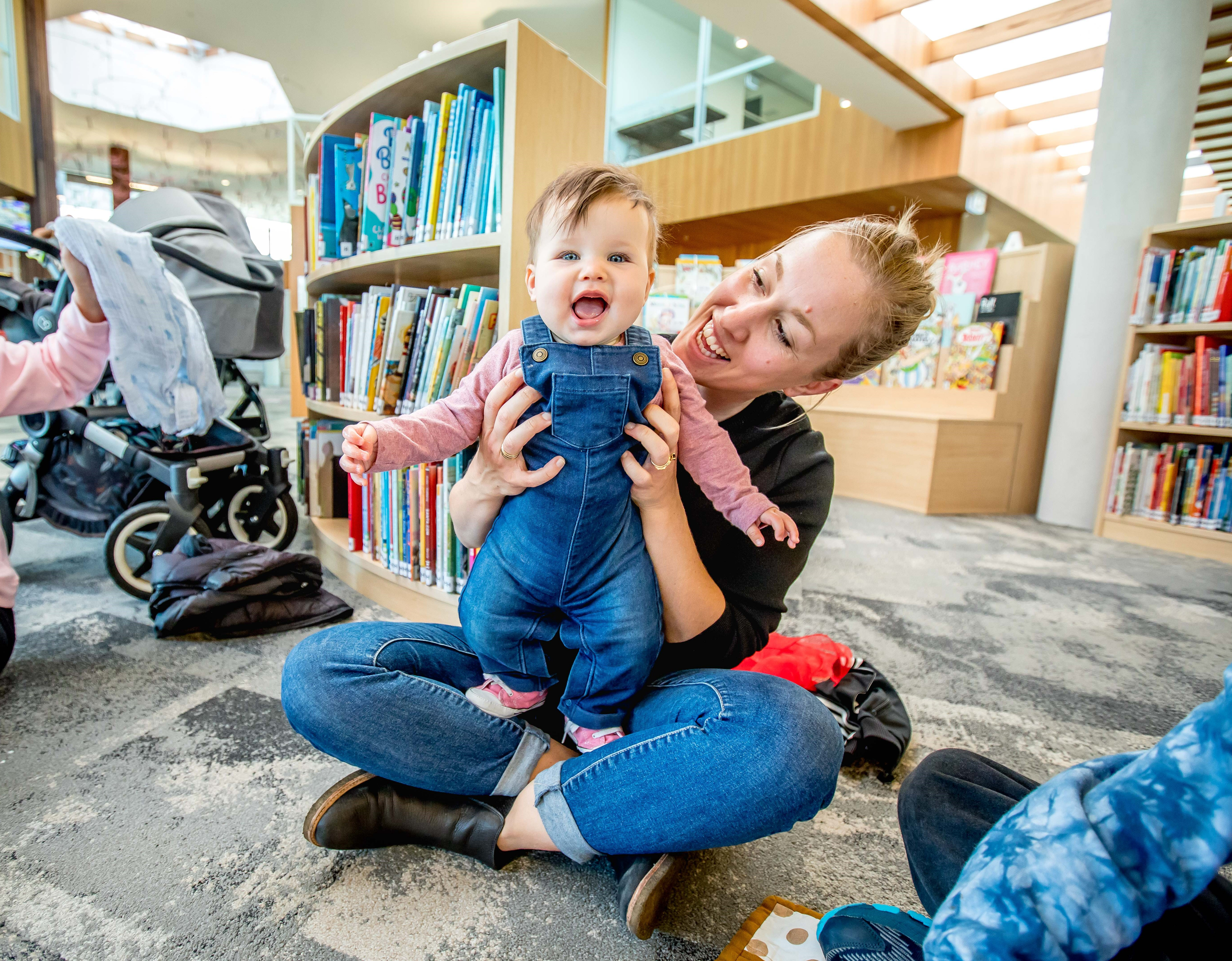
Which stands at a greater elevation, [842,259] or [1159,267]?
[1159,267]

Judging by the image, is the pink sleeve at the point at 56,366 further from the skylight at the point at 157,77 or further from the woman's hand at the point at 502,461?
the skylight at the point at 157,77

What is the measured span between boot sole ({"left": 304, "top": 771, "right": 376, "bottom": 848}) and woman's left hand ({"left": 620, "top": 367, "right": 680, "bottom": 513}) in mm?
547

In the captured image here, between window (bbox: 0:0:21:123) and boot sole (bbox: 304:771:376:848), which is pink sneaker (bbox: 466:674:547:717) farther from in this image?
window (bbox: 0:0:21:123)

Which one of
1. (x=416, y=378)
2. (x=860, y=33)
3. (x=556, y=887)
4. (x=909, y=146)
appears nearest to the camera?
(x=556, y=887)

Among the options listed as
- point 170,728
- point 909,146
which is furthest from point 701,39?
point 170,728

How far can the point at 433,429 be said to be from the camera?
0.83 meters

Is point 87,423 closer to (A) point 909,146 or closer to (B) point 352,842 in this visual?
(B) point 352,842

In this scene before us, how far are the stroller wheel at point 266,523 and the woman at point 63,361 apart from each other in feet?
1.94

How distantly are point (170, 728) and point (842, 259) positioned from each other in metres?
1.41

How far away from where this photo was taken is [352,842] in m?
0.87

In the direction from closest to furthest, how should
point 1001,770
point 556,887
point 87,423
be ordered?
point 1001,770 < point 556,887 < point 87,423

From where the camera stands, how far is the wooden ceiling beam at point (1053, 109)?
4.28m

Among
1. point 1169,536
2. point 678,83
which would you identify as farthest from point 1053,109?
point 678,83

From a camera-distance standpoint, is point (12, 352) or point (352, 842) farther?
point (12, 352)
